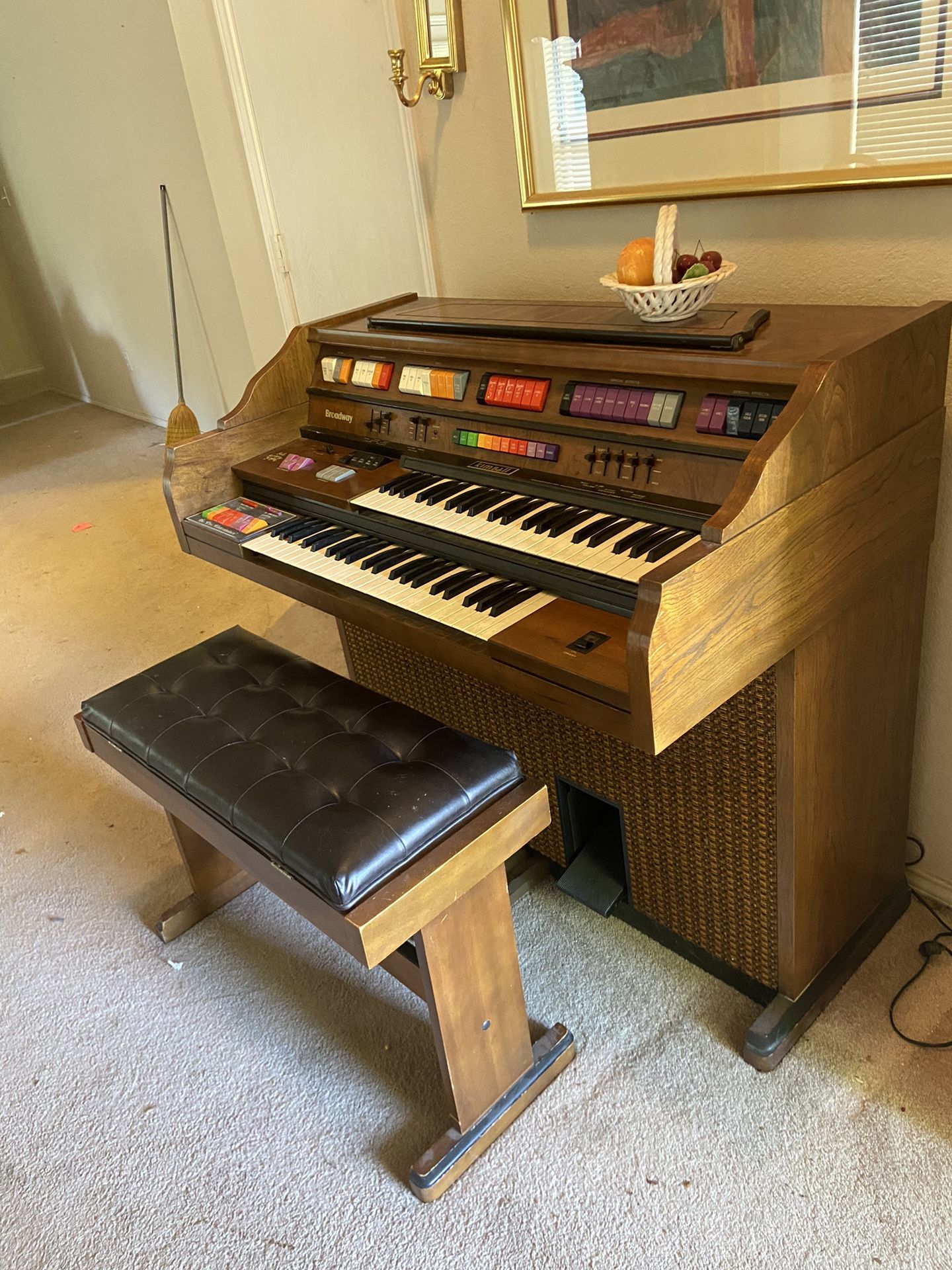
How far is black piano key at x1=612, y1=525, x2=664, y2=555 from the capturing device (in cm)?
129

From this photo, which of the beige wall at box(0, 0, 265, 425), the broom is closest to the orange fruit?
the beige wall at box(0, 0, 265, 425)

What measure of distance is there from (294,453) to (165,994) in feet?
3.38

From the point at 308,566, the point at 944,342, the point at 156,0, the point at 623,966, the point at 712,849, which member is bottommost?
the point at 623,966

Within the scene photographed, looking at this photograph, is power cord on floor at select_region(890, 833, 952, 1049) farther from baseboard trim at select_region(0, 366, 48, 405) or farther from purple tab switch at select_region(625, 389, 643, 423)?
baseboard trim at select_region(0, 366, 48, 405)

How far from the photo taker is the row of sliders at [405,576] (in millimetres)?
1308

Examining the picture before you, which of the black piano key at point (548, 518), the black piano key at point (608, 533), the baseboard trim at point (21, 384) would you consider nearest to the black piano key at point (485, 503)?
the black piano key at point (548, 518)

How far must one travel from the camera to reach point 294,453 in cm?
187

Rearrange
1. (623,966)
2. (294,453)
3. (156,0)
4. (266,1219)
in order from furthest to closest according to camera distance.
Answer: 1. (156,0)
2. (294,453)
3. (623,966)
4. (266,1219)

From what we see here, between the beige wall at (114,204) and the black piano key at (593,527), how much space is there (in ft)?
8.03

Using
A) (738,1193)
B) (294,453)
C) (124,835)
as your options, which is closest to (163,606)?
(124,835)

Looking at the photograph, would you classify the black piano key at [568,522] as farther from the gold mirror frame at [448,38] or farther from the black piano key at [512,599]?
the gold mirror frame at [448,38]

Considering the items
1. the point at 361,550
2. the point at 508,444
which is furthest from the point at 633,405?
the point at 361,550

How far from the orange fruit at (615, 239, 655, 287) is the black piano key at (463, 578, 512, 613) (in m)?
0.46

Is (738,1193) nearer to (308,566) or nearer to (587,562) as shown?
(587,562)
